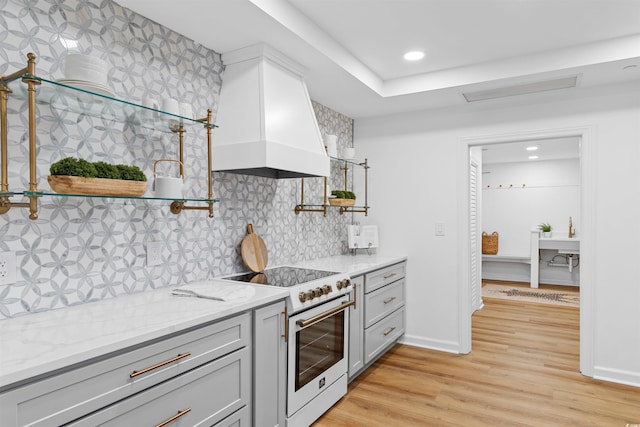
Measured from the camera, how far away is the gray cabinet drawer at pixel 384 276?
122 inches

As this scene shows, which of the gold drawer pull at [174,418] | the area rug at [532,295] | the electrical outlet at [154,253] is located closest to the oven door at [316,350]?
the gold drawer pull at [174,418]

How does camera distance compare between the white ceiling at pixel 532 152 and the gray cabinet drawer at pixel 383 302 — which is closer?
the gray cabinet drawer at pixel 383 302

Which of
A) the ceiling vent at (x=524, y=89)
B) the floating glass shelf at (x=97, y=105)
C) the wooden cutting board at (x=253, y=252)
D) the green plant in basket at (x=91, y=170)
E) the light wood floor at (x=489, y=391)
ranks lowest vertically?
the light wood floor at (x=489, y=391)

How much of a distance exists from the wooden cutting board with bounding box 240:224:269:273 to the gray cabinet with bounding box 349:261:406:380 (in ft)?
2.32

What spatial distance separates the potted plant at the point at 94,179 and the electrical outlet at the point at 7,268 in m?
0.32

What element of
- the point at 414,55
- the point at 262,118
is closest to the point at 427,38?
the point at 414,55

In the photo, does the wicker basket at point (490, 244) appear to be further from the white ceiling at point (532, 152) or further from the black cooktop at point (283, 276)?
the black cooktop at point (283, 276)

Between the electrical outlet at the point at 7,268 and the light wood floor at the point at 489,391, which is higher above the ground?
the electrical outlet at the point at 7,268

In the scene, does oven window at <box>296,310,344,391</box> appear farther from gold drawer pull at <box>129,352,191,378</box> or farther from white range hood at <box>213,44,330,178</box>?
white range hood at <box>213,44,330,178</box>

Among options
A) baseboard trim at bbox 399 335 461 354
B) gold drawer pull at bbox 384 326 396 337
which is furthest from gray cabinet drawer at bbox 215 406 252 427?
baseboard trim at bbox 399 335 461 354

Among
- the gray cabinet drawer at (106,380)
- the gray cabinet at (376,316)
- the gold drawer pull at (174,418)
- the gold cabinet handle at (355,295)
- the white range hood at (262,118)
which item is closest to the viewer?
the gray cabinet drawer at (106,380)

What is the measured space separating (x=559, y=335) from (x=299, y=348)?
3274mm

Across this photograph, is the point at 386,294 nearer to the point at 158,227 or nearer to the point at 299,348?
the point at 299,348

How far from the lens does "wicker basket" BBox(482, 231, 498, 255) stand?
7391mm
